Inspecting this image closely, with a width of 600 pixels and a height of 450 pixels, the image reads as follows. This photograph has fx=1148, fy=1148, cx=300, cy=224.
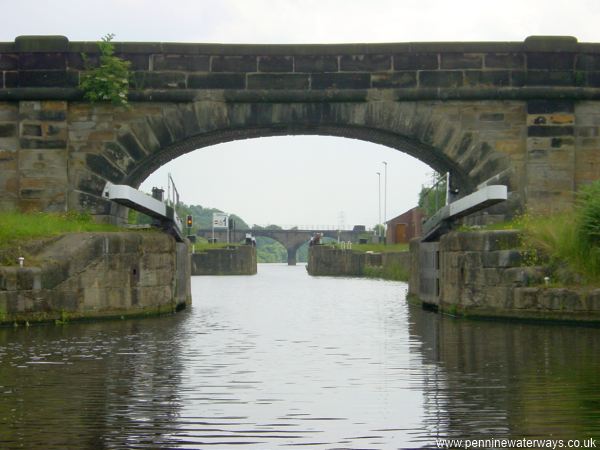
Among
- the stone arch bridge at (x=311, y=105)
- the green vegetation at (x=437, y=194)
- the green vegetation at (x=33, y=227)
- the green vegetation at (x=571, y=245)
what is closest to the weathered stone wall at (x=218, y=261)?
the green vegetation at (x=437, y=194)

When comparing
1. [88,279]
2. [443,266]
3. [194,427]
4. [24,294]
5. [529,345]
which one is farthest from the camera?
[443,266]

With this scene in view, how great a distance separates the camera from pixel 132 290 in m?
22.6

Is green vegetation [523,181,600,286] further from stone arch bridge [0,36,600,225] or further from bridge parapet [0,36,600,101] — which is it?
bridge parapet [0,36,600,101]

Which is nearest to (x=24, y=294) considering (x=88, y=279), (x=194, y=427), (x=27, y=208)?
(x=88, y=279)

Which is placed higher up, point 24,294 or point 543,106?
point 543,106

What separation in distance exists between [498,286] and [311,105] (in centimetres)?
642

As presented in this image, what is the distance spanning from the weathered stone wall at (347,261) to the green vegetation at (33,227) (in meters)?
31.0

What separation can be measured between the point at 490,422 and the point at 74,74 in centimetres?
1807

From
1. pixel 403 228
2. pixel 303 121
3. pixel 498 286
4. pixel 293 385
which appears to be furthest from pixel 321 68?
pixel 403 228

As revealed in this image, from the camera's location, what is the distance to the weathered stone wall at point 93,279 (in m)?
19.9

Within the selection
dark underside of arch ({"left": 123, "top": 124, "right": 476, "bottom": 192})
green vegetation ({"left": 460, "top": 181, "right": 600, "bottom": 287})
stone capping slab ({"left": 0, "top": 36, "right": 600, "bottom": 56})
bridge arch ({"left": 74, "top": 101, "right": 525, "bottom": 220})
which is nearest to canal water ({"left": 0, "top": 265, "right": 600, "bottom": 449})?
green vegetation ({"left": 460, "top": 181, "right": 600, "bottom": 287})

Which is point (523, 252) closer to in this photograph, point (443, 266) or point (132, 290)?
point (443, 266)

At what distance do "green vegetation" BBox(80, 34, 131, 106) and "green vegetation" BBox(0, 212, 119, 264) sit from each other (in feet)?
8.59

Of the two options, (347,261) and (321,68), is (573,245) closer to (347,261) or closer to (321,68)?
(321,68)
